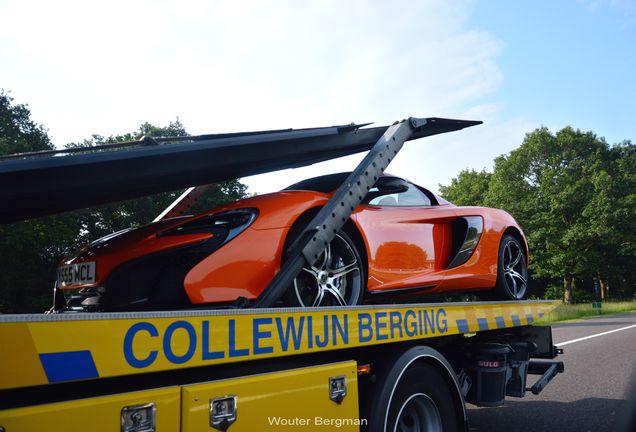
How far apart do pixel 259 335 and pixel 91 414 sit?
77 centimetres

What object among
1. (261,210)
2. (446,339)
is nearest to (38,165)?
(261,210)

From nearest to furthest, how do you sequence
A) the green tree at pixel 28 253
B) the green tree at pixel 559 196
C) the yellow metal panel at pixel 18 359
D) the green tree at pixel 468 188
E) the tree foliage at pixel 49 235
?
the yellow metal panel at pixel 18 359, the tree foliage at pixel 49 235, the green tree at pixel 28 253, the green tree at pixel 559 196, the green tree at pixel 468 188

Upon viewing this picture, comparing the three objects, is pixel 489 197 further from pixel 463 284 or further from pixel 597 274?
pixel 463 284

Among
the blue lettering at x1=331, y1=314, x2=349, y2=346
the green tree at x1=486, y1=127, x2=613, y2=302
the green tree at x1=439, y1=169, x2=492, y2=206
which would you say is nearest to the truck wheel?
the blue lettering at x1=331, y1=314, x2=349, y2=346

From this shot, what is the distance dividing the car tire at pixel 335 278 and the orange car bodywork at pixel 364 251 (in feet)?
0.37

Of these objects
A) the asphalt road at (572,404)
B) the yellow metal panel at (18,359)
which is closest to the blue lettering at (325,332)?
the yellow metal panel at (18,359)

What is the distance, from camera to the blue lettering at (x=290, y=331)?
7.72 ft

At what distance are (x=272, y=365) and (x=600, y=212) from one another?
3988 cm

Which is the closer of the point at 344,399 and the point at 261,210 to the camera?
the point at 344,399

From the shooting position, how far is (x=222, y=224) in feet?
9.80

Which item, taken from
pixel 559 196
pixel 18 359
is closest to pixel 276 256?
pixel 18 359

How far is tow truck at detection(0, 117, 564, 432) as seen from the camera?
64.1 inches

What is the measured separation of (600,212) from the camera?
3675 cm

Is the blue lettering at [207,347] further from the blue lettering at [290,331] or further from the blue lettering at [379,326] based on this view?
the blue lettering at [379,326]
